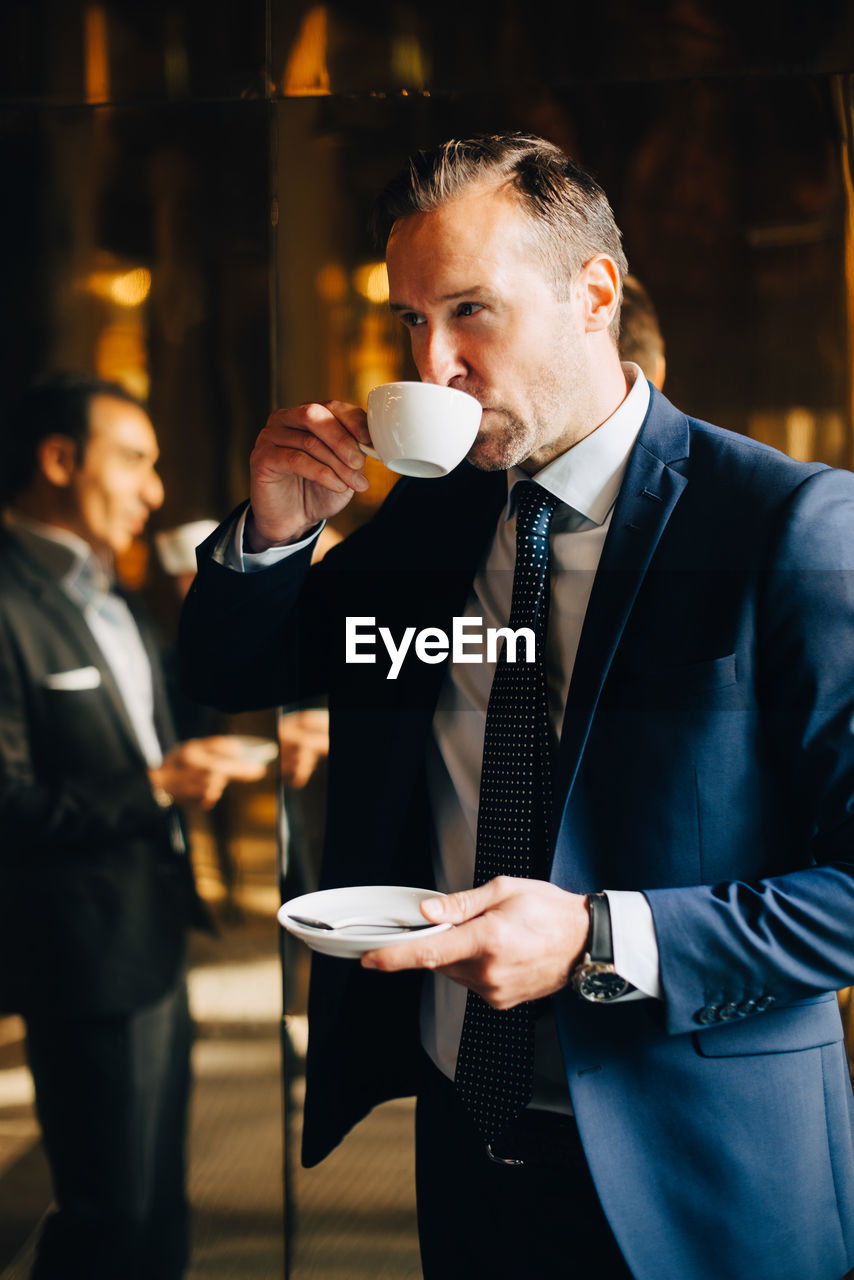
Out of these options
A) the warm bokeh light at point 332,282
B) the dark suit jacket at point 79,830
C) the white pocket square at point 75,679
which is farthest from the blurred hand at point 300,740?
the warm bokeh light at point 332,282

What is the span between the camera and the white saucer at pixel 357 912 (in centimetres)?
81

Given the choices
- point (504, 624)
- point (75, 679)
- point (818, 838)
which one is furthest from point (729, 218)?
point (75, 679)

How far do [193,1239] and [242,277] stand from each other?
72.9 inches

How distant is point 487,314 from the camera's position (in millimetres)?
1137

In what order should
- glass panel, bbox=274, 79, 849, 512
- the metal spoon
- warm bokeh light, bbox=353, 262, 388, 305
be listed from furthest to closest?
1. warm bokeh light, bbox=353, 262, 388, 305
2. glass panel, bbox=274, 79, 849, 512
3. the metal spoon

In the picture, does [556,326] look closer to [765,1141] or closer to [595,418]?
[595,418]

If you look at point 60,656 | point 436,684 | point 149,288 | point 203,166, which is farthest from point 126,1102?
point 203,166

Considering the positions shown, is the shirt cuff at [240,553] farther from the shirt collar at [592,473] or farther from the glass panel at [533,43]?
the glass panel at [533,43]

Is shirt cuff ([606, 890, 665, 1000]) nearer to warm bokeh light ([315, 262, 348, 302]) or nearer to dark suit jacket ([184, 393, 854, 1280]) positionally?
dark suit jacket ([184, 393, 854, 1280])

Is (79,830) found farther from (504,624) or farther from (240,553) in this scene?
(504,624)

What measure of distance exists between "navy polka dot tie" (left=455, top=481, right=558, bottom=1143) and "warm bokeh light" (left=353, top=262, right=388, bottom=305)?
845 mm

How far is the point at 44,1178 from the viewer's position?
1925 mm

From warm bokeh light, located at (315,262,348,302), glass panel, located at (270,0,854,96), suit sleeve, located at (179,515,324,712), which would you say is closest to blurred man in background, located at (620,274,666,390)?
glass panel, located at (270,0,854,96)

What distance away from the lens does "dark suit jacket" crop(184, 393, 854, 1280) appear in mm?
967
